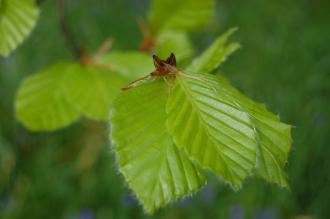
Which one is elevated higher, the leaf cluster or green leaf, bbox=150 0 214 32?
the leaf cluster

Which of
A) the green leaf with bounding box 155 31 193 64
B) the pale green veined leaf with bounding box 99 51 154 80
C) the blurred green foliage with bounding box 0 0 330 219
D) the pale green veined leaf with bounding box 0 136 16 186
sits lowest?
the blurred green foliage with bounding box 0 0 330 219

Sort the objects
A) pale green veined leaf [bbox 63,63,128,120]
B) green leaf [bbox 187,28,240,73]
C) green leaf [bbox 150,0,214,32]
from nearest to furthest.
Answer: green leaf [bbox 187,28,240,73]
pale green veined leaf [bbox 63,63,128,120]
green leaf [bbox 150,0,214,32]

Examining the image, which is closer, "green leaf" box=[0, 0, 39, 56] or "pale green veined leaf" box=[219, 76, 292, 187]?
"pale green veined leaf" box=[219, 76, 292, 187]

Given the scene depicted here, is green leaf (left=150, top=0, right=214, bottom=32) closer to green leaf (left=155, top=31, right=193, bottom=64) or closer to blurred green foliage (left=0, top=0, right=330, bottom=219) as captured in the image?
green leaf (left=155, top=31, right=193, bottom=64)

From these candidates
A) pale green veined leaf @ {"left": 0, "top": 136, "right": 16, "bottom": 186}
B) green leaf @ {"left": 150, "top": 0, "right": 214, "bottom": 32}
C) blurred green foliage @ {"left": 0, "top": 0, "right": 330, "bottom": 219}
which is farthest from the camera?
pale green veined leaf @ {"left": 0, "top": 136, "right": 16, "bottom": 186}

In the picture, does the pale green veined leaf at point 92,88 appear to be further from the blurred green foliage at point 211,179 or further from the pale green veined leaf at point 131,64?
the blurred green foliage at point 211,179

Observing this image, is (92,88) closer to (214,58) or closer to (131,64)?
(131,64)

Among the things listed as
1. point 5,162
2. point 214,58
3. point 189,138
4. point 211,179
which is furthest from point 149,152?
point 5,162

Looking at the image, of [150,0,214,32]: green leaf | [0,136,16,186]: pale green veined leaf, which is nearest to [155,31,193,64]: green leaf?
[150,0,214,32]: green leaf
